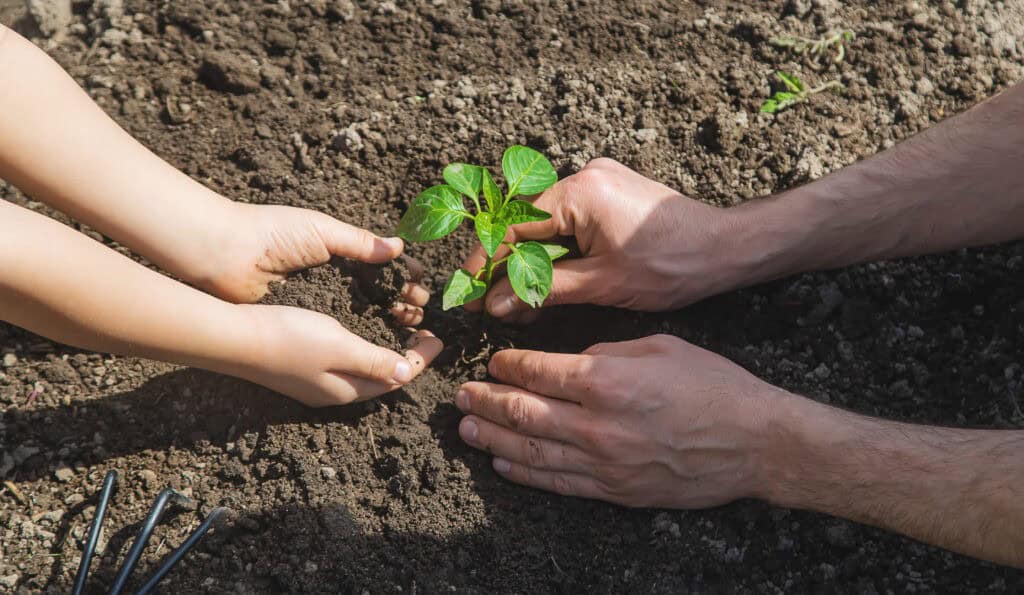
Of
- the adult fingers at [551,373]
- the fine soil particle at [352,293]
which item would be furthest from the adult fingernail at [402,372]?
the adult fingers at [551,373]

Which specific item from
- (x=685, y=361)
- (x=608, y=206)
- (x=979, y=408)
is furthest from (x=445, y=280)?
(x=979, y=408)

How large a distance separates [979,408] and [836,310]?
519 mm

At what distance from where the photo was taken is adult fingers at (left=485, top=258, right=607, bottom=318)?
2359 mm

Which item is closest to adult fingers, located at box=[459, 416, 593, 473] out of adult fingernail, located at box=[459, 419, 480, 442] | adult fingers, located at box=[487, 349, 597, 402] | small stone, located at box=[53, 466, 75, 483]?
adult fingernail, located at box=[459, 419, 480, 442]

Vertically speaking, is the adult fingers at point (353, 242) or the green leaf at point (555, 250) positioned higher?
the green leaf at point (555, 250)

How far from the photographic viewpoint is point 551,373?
2.24 meters

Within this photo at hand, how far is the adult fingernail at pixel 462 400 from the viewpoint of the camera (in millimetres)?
2355

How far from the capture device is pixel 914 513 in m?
2.06

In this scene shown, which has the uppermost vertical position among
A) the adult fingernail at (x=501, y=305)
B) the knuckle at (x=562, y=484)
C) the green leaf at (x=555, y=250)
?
the green leaf at (x=555, y=250)

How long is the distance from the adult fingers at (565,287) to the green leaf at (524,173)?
0.97 ft

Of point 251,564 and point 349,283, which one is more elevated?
point 349,283

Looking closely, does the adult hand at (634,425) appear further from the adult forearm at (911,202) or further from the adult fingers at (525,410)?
the adult forearm at (911,202)

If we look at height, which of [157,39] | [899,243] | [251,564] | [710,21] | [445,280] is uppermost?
[710,21]

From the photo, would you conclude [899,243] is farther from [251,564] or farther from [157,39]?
[157,39]
